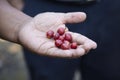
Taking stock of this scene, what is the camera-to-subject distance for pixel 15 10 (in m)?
2.61

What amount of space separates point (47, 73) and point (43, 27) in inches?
22.8

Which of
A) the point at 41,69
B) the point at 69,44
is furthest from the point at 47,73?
the point at 69,44

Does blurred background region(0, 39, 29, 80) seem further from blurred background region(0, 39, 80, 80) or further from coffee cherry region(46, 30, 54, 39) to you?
coffee cherry region(46, 30, 54, 39)

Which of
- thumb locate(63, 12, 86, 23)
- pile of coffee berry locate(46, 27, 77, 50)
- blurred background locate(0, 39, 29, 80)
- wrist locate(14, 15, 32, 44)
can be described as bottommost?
blurred background locate(0, 39, 29, 80)

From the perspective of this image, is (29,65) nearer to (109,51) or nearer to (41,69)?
(41,69)

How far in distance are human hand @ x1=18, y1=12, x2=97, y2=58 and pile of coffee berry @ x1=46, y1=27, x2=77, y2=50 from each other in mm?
A: 23

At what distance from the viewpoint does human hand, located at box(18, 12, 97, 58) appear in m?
2.12

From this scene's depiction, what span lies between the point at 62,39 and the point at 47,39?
0.09m

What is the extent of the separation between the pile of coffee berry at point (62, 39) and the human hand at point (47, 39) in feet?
0.08

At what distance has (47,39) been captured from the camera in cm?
230

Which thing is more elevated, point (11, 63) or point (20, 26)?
point (20, 26)

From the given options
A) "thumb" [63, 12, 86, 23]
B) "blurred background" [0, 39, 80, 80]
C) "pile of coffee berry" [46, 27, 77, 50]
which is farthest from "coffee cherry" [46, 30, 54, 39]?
"blurred background" [0, 39, 80, 80]

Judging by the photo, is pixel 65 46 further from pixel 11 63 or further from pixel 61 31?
pixel 11 63

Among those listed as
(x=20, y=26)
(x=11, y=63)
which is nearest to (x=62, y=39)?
(x=20, y=26)
